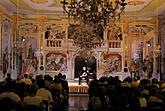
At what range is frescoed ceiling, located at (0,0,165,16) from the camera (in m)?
20.5

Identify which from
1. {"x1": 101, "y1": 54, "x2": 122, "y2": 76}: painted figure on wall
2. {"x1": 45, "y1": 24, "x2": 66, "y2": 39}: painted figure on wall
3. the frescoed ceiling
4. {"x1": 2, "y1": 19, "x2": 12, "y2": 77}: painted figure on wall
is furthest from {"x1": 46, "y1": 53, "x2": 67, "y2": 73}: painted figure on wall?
{"x1": 2, "y1": 19, "x2": 12, "y2": 77}: painted figure on wall

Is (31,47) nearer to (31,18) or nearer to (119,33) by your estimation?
(31,18)

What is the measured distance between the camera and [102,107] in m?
8.37

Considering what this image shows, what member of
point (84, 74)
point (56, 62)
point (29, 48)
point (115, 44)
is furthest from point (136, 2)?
point (29, 48)

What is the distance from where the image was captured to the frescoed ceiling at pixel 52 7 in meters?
20.5

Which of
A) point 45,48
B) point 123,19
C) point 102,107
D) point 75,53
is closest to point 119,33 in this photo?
point 123,19

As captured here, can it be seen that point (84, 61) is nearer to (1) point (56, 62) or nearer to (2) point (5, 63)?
(1) point (56, 62)

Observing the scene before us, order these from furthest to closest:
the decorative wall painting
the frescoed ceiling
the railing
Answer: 1. the railing
2. the decorative wall painting
3. the frescoed ceiling

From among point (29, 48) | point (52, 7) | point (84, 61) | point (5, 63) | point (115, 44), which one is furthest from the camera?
point (84, 61)

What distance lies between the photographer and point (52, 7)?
74.2 ft

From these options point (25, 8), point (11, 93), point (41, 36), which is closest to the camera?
point (11, 93)

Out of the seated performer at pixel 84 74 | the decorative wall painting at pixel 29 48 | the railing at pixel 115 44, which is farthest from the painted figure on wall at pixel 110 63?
the decorative wall painting at pixel 29 48

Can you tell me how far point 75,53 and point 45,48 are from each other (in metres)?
2.12

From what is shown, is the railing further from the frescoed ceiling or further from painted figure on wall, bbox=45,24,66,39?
painted figure on wall, bbox=45,24,66,39
